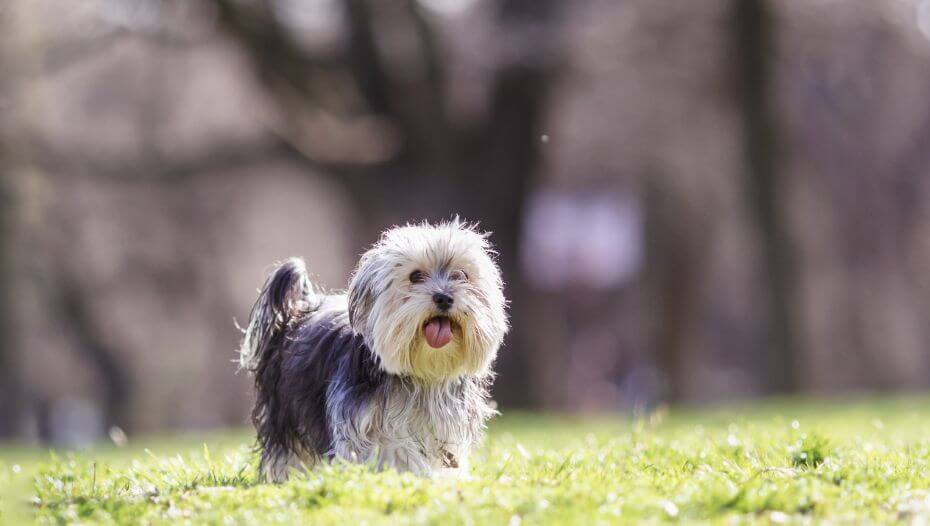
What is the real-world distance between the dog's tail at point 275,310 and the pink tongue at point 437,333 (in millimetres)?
1284

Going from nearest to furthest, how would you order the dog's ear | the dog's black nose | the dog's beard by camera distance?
the dog's beard < the dog's black nose < the dog's ear

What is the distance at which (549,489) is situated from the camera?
231 inches

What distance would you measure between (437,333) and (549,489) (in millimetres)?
1036

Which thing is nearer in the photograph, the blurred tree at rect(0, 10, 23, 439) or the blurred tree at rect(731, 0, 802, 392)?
the blurred tree at rect(0, 10, 23, 439)

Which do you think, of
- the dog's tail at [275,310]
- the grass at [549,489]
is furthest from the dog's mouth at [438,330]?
the dog's tail at [275,310]

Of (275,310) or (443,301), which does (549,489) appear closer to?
(443,301)

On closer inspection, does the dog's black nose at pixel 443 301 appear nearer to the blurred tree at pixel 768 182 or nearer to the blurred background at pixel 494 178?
the blurred background at pixel 494 178

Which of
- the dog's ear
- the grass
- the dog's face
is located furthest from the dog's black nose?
the grass

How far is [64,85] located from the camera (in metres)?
25.4

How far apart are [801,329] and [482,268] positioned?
48.0ft

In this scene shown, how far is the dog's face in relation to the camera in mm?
6422

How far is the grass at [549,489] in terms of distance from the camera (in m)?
5.45

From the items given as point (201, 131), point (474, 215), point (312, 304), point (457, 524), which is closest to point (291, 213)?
point (201, 131)

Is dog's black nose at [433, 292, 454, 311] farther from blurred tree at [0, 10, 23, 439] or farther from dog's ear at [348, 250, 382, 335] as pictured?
blurred tree at [0, 10, 23, 439]
